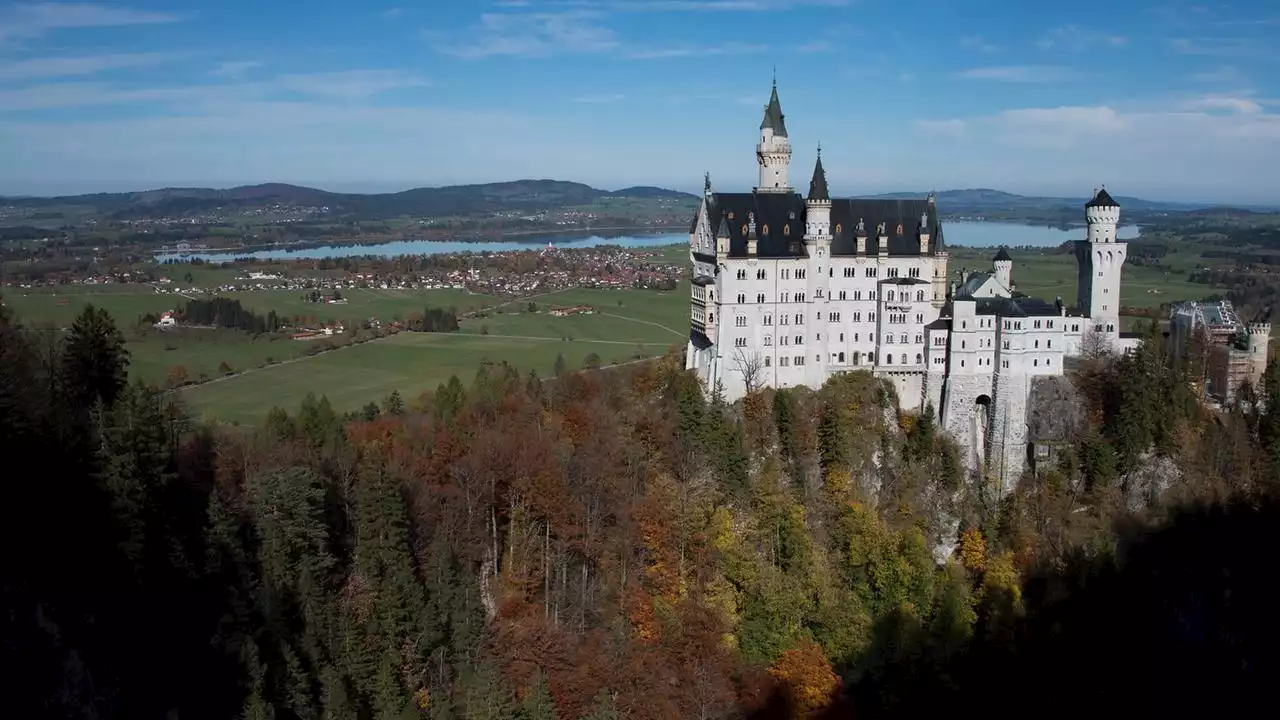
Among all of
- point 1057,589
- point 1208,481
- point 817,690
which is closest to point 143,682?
point 817,690

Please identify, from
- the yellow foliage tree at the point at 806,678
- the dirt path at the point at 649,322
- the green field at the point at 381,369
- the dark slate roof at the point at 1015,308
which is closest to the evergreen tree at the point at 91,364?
the green field at the point at 381,369

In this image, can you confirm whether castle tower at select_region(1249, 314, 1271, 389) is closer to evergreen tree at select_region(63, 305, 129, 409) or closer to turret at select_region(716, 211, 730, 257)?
turret at select_region(716, 211, 730, 257)

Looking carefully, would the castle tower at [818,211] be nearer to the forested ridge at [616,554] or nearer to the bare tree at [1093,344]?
the forested ridge at [616,554]

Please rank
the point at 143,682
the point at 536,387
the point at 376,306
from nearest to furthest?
1. the point at 143,682
2. the point at 536,387
3. the point at 376,306

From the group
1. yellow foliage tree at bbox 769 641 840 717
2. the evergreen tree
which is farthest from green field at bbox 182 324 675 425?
yellow foliage tree at bbox 769 641 840 717

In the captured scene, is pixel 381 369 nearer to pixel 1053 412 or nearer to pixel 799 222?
pixel 799 222

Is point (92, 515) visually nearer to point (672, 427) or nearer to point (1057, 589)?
point (672, 427)
